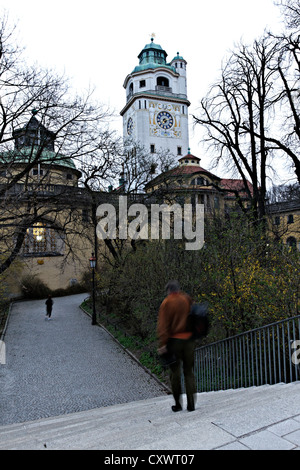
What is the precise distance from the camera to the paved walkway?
8992 mm

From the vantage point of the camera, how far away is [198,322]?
4.09 m

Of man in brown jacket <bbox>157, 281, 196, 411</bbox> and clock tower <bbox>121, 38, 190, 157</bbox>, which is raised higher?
clock tower <bbox>121, 38, 190, 157</bbox>

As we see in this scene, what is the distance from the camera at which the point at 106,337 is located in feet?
52.4

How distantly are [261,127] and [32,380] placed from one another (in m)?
16.1

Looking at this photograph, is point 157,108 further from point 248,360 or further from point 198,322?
point 198,322

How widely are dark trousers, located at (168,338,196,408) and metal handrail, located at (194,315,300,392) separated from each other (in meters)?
2.37

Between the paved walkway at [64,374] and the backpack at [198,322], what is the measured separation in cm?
606

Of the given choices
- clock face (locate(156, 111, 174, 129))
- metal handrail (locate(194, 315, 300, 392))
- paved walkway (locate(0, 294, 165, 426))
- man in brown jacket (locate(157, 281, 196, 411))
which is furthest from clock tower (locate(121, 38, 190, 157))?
man in brown jacket (locate(157, 281, 196, 411))

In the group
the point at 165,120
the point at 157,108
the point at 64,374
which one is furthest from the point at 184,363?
the point at 157,108

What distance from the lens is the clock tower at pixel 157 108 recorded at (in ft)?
187

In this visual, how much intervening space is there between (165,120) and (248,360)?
5661 centimetres

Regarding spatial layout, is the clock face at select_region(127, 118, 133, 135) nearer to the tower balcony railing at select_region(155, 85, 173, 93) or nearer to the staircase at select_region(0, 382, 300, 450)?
the tower balcony railing at select_region(155, 85, 173, 93)
